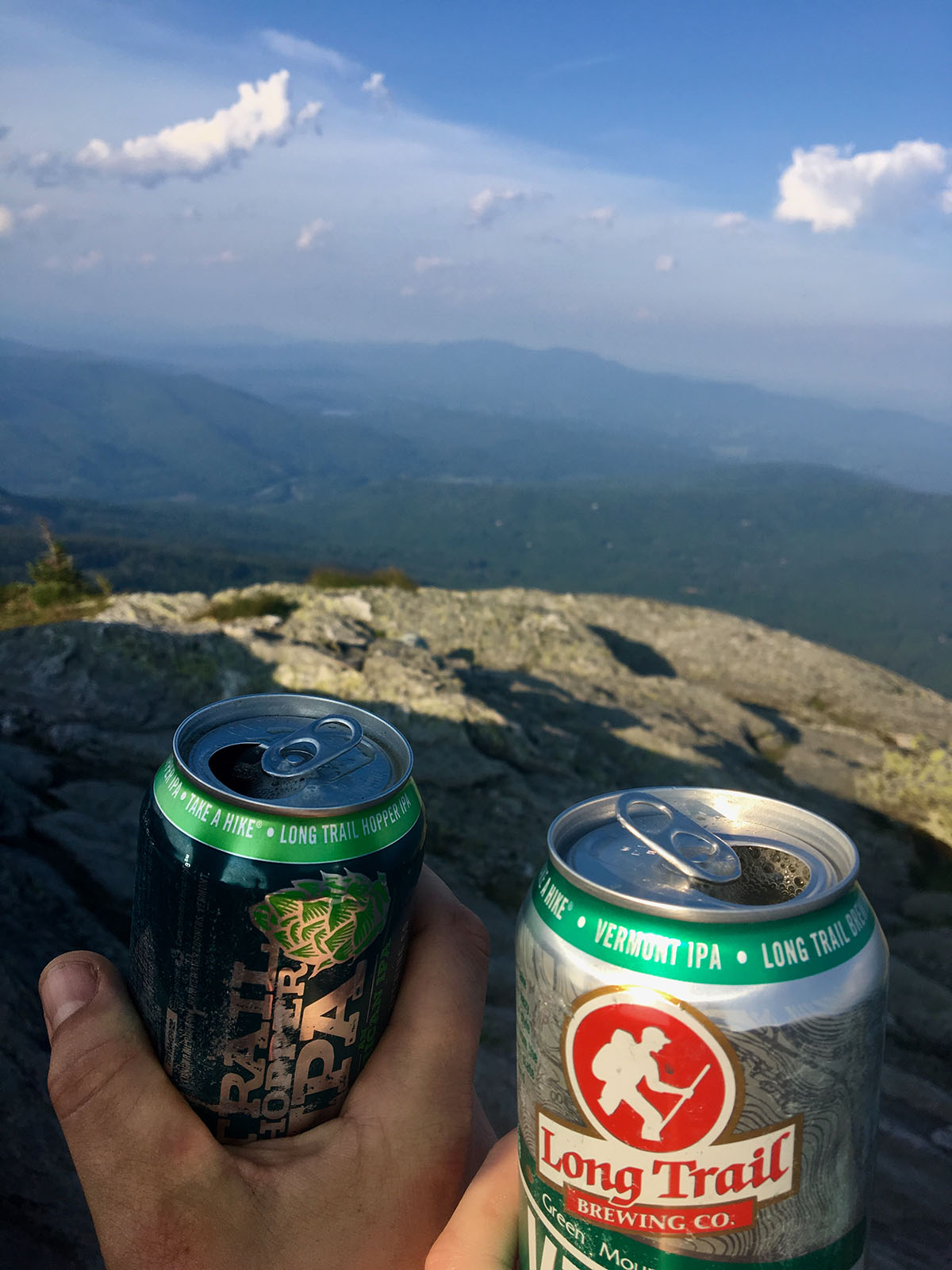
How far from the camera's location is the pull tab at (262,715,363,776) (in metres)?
2.10

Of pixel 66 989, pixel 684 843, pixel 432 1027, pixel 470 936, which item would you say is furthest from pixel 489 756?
pixel 684 843

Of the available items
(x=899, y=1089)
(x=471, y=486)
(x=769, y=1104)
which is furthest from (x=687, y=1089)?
(x=471, y=486)

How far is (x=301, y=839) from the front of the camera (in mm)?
1907

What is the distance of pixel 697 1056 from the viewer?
1525mm

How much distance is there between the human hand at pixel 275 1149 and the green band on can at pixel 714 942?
0.75 meters

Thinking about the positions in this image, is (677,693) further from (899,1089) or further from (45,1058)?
(45,1058)

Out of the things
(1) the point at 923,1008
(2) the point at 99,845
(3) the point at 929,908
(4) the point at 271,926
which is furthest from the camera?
(3) the point at 929,908

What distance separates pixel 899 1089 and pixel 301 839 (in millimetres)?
6664

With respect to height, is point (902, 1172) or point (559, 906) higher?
point (559, 906)

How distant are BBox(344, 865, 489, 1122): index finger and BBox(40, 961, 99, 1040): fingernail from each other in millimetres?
729

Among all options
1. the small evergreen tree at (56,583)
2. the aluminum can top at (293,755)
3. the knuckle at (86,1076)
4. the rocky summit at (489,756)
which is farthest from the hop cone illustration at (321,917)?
the small evergreen tree at (56,583)

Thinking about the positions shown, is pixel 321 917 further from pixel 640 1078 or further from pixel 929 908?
pixel 929 908

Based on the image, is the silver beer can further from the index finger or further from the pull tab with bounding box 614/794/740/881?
the index finger

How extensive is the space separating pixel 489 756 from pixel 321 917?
726 cm
